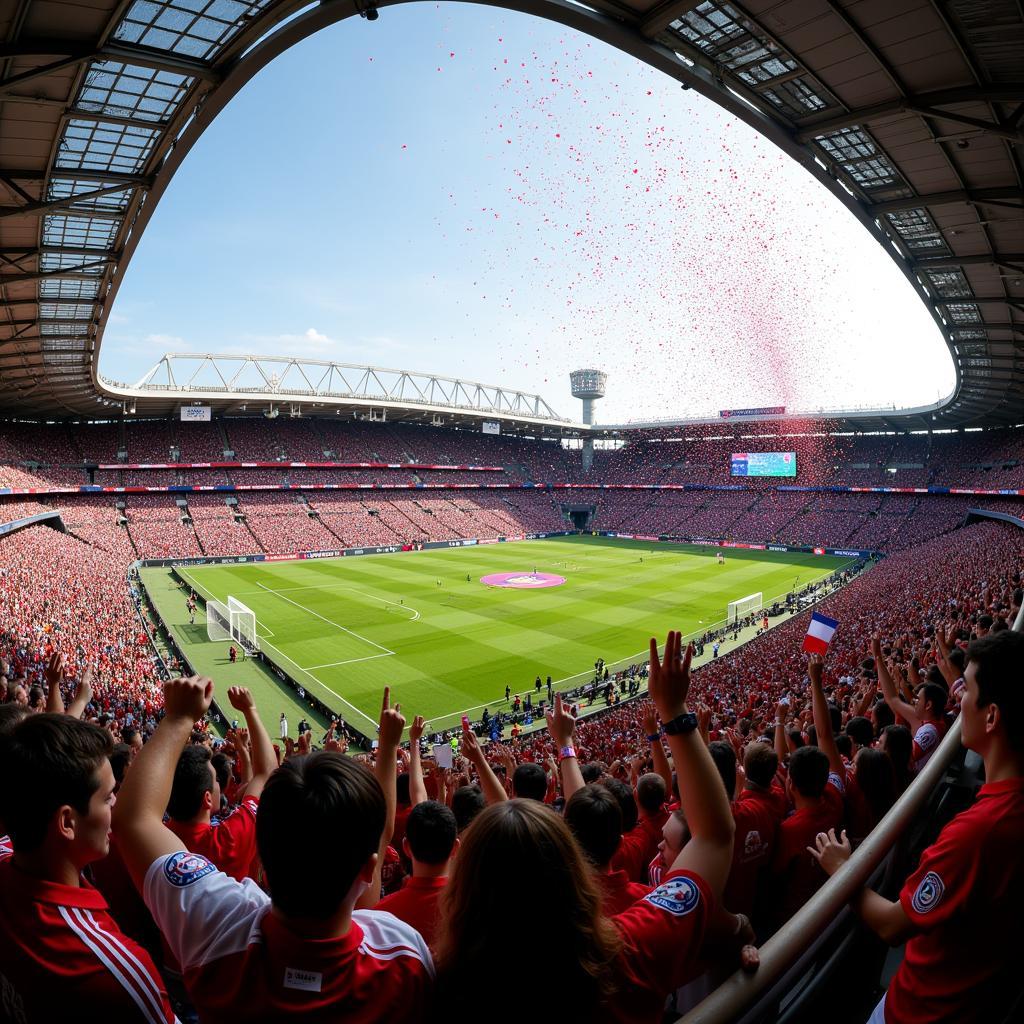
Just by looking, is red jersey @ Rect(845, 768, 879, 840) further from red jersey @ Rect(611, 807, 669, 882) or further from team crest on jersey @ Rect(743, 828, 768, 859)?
red jersey @ Rect(611, 807, 669, 882)

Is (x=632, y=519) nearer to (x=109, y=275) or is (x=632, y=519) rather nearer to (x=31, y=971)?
(x=109, y=275)

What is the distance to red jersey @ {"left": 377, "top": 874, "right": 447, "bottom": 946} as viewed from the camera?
9.11 feet

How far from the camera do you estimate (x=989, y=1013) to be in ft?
7.32

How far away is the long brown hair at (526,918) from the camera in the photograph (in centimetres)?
163

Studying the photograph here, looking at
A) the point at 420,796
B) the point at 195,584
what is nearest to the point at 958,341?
the point at 420,796

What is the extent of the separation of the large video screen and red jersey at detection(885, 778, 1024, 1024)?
76.7 m

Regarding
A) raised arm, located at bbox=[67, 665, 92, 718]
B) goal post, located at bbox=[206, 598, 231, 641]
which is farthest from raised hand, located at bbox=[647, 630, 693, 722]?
goal post, located at bbox=[206, 598, 231, 641]

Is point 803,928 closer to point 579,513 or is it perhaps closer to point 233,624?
point 233,624

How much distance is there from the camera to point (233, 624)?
3111 cm

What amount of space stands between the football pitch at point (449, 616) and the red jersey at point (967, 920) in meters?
20.6

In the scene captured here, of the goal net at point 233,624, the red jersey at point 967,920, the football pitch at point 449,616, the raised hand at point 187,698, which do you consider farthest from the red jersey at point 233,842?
the goal net at point 233,624

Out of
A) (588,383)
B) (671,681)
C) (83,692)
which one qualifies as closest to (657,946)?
(671,681)

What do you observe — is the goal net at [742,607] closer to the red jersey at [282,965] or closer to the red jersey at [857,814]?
the red jersey at [857,814]

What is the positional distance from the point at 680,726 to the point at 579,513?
8518 centimetres
